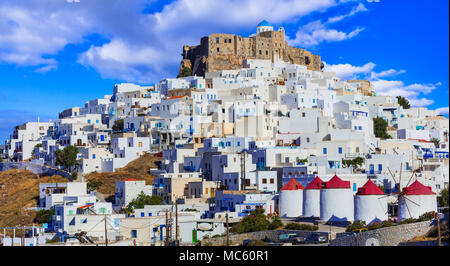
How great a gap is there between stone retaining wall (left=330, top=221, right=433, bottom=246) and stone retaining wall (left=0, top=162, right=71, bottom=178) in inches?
976

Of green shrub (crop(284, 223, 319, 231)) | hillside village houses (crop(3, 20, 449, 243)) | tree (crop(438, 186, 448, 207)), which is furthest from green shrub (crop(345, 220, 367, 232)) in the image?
tree (crop(438, 186, 448, 207))

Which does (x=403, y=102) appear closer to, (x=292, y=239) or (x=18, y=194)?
(x=18, y=194)

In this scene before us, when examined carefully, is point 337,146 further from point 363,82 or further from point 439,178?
point 363,82

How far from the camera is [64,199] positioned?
3177cm

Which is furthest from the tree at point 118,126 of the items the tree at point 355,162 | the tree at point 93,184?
the tree at point 355,162

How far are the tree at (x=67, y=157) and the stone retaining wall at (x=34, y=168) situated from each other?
0.51m

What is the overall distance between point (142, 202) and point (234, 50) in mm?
27975

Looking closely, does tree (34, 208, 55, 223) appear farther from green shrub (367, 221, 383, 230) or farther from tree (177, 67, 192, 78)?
tree (177, 67, 192, 78)

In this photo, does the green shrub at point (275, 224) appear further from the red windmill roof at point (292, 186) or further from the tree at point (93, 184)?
the tree at point (93, 184)

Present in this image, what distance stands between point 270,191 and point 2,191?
1749cm

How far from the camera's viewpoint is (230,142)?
124ft

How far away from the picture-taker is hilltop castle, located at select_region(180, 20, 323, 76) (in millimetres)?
56156

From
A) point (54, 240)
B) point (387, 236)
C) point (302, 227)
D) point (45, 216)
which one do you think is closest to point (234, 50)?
point (45, 216)

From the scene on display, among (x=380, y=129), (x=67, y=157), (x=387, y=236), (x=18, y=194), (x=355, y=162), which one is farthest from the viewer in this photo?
(x=380, y=129)
